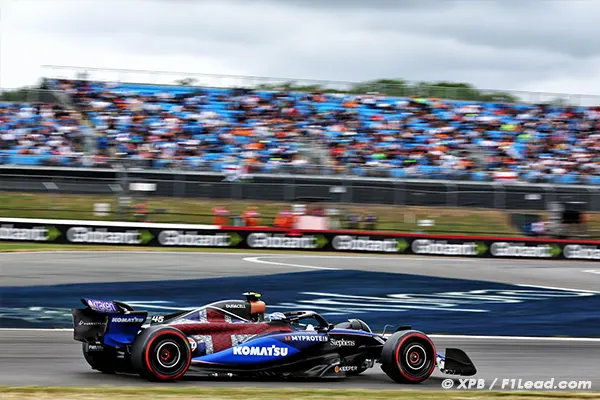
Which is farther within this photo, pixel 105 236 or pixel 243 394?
pixel 105 236

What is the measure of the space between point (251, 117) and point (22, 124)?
7.82m

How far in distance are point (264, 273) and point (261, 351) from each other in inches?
410

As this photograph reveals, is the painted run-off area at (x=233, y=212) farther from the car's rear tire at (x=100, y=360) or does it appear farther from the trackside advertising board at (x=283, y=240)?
the car's rear tire at (x=100, y=360)

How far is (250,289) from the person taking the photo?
17656 mm

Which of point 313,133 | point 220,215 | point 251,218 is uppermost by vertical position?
point 313,133

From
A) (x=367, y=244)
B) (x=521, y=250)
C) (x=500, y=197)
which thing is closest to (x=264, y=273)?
(x=367, y=244)

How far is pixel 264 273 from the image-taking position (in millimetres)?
19375

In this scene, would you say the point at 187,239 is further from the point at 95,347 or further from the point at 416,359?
the point at 416,359

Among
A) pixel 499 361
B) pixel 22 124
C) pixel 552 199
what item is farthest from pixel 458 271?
pixel 22 124

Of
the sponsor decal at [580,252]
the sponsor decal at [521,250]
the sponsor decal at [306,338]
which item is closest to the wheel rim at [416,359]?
the sponsor decal at [306,338]

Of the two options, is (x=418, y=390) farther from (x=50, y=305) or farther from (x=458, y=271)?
(x=458, y=271)

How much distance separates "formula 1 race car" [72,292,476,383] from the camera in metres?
8.62

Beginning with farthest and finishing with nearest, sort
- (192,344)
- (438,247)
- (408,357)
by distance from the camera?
(438,247) → (408,357) → (192,344)

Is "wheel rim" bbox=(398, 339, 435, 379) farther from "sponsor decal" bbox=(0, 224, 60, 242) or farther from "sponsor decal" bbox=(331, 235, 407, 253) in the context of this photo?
"sponsor decal" bbox=(0, 224, 60, 242)
